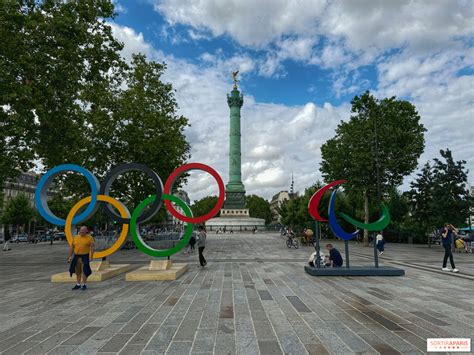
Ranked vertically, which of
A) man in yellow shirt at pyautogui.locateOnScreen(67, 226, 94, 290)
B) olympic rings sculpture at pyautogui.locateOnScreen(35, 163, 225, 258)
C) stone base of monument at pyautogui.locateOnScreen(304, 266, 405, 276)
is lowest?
stone base of monument at pyautogui.locateOnScreen(304, 266, 405, 276)

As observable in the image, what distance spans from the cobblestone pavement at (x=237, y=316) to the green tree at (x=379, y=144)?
65.8 feet

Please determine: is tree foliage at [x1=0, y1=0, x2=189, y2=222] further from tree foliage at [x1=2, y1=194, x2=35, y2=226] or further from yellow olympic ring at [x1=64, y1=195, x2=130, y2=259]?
tree foliage at [x1=2, y1=194, x2=35, y2=226]

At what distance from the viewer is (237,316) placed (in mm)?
7102

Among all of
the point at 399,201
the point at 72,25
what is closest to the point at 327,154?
the point at 399,201

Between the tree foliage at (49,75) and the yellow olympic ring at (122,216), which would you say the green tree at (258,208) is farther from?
the yellow olympic ring at (122,216)

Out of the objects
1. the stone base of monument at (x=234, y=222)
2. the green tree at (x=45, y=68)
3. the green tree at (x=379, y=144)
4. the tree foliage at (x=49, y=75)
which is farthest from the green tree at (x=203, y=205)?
the green tree at (x=45, y=68)

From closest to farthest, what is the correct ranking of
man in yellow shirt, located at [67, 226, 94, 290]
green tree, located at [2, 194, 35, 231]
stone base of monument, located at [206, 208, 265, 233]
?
1. man in yellow shirt, located at [67, 226, 94, 290]
2. green tree, located at [2, 194, 35, 231]
3. stone base of monument, located at [206, 208, 265, 233]

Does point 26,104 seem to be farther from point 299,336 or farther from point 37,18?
point 299,336

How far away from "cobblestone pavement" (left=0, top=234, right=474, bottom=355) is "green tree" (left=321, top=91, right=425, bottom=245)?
20.1 m

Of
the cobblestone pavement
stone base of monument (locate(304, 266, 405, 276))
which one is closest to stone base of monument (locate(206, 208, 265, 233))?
stone base of monument (locate(304, 266, 405, 276))

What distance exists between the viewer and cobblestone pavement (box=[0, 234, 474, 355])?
5414 mm

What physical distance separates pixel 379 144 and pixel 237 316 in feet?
92.6

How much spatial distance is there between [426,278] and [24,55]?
67.6 ft

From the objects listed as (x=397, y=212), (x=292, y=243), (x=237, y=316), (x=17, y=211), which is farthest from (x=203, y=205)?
(x=237, y=316)
